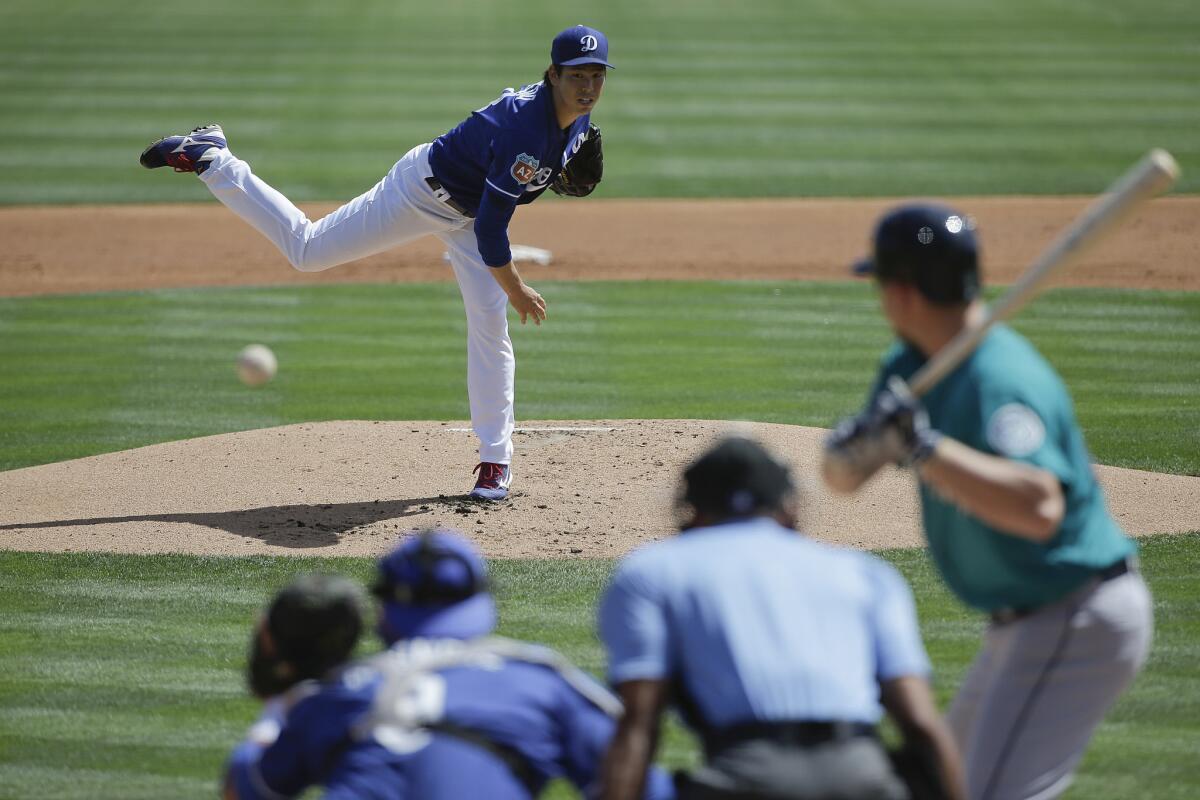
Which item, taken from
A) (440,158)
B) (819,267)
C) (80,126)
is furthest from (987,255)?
(80,126)

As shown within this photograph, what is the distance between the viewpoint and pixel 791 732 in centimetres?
281

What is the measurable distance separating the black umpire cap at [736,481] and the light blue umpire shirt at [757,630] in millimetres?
97

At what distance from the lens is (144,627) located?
637 centimetres

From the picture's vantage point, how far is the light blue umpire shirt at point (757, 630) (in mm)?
2812

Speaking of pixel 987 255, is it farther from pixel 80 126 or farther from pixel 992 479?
pixel 80 126

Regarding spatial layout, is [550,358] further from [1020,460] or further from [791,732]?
[791,732]

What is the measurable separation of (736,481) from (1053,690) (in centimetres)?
93

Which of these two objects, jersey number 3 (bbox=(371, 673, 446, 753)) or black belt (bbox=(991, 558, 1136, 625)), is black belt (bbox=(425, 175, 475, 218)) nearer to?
black belt (bbox=(991, 558, 1136, 625))

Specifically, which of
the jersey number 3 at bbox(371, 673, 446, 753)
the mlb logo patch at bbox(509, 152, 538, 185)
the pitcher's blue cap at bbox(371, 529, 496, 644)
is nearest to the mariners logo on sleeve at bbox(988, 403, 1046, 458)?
the pitcher's blue cap at bbox(371, 529, 496, 644)

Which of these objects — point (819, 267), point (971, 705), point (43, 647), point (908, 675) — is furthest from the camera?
point (819, 267)

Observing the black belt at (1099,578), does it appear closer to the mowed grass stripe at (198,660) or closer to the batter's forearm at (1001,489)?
the batter's forearm at (1001,489)

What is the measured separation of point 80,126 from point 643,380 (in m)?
17.5

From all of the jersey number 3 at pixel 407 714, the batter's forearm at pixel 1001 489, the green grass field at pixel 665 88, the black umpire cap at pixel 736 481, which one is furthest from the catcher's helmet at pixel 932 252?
the green grass field at pixel 665 88

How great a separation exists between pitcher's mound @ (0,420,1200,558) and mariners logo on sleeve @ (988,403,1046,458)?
4272 mm
